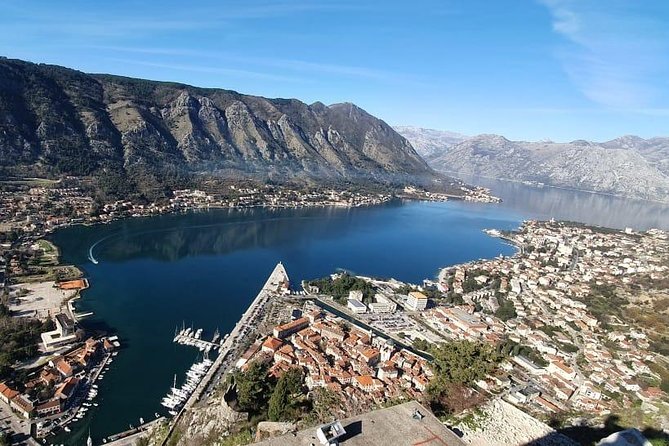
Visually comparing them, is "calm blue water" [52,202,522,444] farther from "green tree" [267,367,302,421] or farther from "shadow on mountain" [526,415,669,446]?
"shadow on mountain" [526,415,669,446]

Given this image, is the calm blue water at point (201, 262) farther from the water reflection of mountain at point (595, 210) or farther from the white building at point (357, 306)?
the water reflection of mountain at point (595, 210)

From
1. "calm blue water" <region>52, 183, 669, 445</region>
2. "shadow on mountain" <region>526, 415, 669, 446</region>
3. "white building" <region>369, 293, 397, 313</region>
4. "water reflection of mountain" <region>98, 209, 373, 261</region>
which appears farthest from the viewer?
"water reflection of mountain" <region>98, 209, 373, 261</region>

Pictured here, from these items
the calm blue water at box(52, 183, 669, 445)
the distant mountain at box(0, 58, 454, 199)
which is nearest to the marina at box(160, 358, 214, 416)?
the calm blue water at box(52, 183, 669, 445)

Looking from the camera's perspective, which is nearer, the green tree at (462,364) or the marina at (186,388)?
the green tree at (462,364)

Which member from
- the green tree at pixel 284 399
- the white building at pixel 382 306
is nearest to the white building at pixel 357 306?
the white building at pixel 382 306

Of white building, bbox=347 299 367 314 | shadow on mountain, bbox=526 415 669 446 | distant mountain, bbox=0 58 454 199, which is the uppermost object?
distant mountain, bbox=0 58 454 199

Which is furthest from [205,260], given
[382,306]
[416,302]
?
[416,302]
